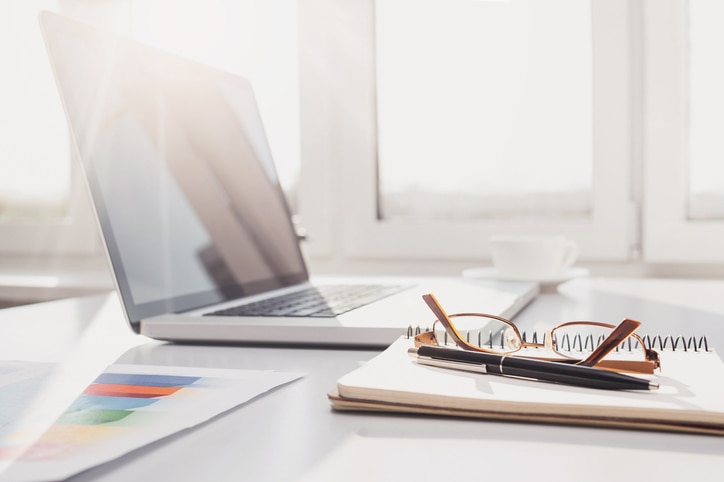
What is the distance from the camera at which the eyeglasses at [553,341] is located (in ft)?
1.54

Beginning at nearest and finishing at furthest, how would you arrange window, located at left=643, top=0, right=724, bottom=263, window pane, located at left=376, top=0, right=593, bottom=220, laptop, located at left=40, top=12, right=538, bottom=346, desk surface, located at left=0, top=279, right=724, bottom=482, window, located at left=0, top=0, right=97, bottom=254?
desk surface, located at left=0, top=279, right=724, bottom=482 → laptop, located at left=40, top=12, right=538, bottom=346 → window, located at left=643, top=0, right=724, bottom=263 → window pane, located at left=376, top=0, right=593, bottom=220 → window, located at left=0, top=0, right=97, bottom=254

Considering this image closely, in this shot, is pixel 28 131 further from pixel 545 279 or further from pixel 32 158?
pixel 545 279

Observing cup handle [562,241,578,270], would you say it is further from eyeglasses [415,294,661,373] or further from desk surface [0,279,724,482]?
desk surface [0,279,724,482]

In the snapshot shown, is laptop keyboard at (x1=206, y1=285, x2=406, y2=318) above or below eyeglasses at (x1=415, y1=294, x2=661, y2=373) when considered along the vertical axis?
below

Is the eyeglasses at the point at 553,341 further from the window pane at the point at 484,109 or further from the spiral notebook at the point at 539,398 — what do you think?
the window pane at the point at 484,109

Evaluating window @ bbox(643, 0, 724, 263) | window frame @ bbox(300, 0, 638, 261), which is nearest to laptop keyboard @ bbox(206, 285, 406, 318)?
window frame @ bbox(300, 0, 638, 261)

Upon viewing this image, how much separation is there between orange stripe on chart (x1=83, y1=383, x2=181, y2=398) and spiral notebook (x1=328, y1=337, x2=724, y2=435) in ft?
0.38

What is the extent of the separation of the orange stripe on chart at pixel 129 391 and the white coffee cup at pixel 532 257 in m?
0.75

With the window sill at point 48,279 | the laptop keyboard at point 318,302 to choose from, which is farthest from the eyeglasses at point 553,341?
the window sill at point 48,279

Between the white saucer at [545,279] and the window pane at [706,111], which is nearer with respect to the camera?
the white saucer at [545,279]

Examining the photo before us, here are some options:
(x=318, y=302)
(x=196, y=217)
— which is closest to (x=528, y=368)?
(x=318, y=302)

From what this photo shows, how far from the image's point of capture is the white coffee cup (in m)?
1.13

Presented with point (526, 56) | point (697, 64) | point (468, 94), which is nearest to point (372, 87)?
point (468, 94)

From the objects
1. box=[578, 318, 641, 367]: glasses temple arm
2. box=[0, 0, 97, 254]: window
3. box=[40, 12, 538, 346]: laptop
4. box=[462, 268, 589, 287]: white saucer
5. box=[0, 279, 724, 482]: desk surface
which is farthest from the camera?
box=[0, 0, 97, 254]: window
